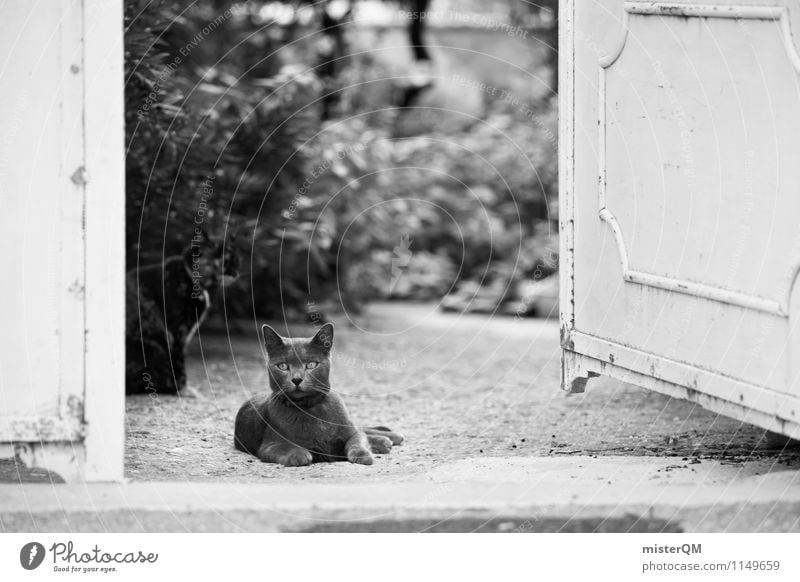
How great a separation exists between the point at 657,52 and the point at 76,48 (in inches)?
89.6

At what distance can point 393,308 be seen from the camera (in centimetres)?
1077

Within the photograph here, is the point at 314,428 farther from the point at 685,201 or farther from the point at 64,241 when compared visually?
the point at 685,201

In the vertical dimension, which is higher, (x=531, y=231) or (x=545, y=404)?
(x=531, y=231)

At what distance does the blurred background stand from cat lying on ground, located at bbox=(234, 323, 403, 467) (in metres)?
1.88

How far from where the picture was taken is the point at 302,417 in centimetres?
468

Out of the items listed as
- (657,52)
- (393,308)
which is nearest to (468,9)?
(393,308)

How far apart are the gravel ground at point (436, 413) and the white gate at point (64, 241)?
438 millimetres

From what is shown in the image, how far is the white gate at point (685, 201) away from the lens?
147 inches

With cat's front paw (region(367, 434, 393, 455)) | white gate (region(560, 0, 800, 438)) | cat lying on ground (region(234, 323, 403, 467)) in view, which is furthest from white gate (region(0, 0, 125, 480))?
white gate (region(560, 0, 800, 438))

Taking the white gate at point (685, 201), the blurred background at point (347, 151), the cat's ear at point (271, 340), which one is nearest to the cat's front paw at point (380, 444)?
the cat's ear at point (271, 340)

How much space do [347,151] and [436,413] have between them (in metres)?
3.44

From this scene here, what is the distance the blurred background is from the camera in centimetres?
675

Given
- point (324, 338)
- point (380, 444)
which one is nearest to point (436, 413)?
point (380, 444)

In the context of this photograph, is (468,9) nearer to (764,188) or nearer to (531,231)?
(531,231)
